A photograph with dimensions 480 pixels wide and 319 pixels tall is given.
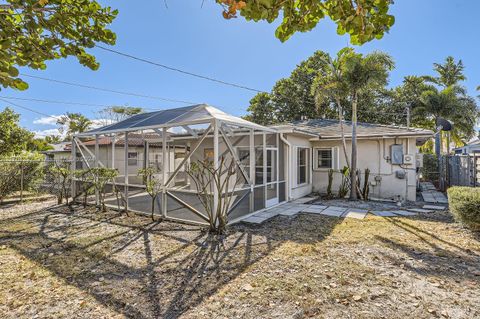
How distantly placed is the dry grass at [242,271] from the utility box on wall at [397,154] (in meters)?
4.08

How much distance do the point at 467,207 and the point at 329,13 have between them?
244 inches

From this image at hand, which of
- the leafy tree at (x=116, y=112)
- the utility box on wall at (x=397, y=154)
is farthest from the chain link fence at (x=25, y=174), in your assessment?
the leafy tree at (x=116, y=112)

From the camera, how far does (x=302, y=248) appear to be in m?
5.13

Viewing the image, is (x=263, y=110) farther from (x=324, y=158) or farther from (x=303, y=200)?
(x=303, y=200)

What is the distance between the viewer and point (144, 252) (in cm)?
498

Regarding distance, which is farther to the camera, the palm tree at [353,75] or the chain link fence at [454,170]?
the chain link fence at [454,170]

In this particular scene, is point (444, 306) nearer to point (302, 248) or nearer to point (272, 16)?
point (302, 248)

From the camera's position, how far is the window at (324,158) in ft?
39.1

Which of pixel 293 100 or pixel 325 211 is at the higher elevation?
pixel 293 100

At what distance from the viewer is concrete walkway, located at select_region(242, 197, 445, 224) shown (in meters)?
7.70

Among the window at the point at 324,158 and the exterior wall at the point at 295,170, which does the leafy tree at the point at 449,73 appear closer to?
the window at the point at 324,158

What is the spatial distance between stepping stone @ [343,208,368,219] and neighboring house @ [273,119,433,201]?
8.05 ft

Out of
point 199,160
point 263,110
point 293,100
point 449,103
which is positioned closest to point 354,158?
point 199,160

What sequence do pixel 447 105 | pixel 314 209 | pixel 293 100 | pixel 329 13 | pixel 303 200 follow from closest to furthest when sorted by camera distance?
1. pixel 329 13
2. pixel 314 209
3. pixel 303 200
4. pixel 447 105
5. pixel 293 100
